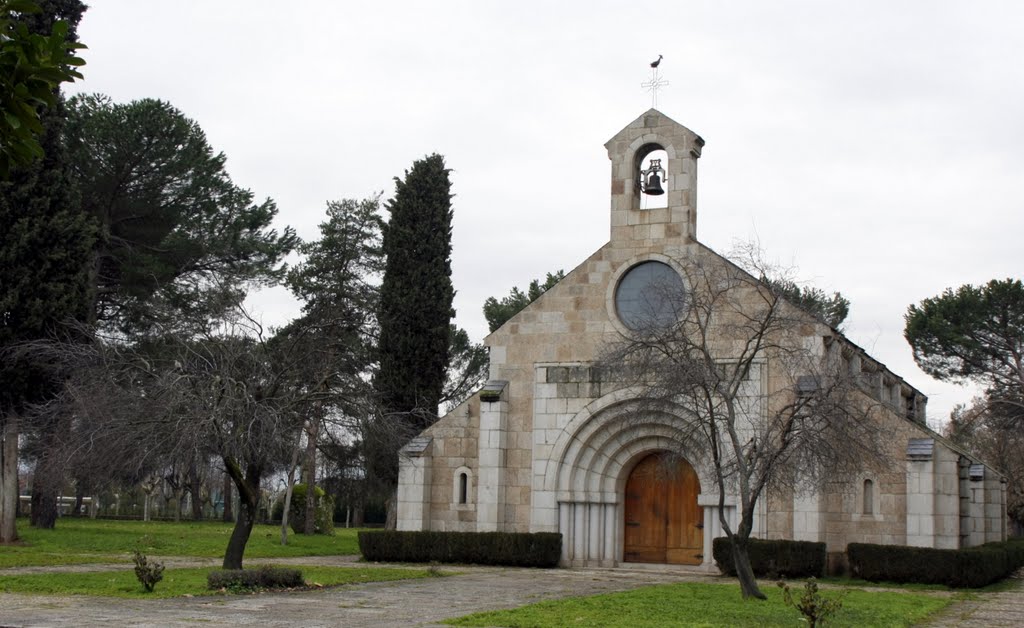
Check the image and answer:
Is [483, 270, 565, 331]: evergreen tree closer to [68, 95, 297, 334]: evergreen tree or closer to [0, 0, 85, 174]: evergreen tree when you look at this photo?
[68, 95, 297, 334]: evergreen tree

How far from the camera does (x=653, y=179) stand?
26109mm

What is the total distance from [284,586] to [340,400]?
12.4ft

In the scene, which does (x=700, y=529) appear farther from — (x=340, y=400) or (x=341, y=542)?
(x=341, y=542)

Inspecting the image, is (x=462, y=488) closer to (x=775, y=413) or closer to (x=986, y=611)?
(x=775, y=413)

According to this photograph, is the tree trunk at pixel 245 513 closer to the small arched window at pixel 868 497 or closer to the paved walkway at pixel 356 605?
the paved walkway at pixel 356 605

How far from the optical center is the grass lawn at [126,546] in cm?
2383

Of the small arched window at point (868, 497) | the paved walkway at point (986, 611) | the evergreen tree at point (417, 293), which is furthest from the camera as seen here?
the evergreen tree at point (417, 293)

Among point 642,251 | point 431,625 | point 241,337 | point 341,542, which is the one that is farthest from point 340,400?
point 341,542

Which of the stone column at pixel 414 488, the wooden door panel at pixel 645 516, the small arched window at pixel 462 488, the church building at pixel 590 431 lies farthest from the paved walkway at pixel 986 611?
the stone column at pixel 414 488

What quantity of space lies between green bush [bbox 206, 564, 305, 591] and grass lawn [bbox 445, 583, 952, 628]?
412 centimetres

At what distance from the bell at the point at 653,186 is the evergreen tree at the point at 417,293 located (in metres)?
7.89

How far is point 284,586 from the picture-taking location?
17234 millimetres

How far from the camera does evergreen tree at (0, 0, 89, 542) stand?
87.4 ft

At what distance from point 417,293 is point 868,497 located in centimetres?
1379
